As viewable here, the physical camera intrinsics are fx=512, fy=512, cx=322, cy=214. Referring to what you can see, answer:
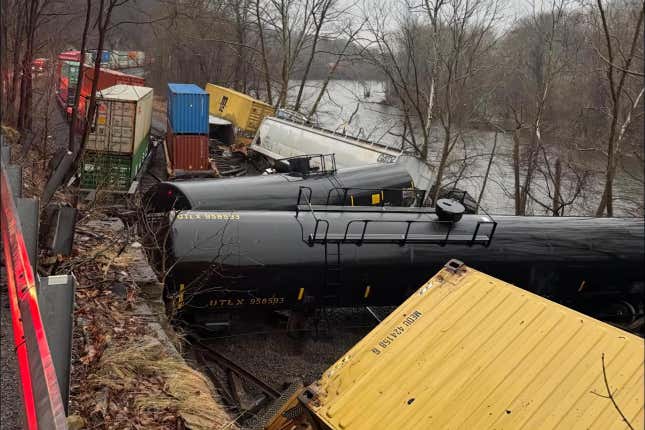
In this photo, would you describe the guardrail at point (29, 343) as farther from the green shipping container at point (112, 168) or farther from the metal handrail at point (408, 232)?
the green shipping container at point (112, 168)

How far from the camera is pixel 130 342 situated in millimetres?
5516

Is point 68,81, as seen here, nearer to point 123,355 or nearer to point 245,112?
point 245,112

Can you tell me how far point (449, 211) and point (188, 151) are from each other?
13.8 metres

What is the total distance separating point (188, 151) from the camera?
68.4ft

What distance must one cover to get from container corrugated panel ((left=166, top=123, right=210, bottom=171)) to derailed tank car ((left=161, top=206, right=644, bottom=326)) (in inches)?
475

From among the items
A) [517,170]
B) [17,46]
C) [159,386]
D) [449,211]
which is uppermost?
[17,46]

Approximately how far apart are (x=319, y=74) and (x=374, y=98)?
6737 mm

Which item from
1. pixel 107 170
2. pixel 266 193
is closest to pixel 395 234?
pixel 266 193

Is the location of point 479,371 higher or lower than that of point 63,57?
lower

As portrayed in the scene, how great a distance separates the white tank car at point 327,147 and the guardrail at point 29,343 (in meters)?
14.2

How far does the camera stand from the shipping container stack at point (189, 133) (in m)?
20.8

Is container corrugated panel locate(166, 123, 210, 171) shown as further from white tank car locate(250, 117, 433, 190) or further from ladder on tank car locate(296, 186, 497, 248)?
ladder on tank car locate(296, 186, 497, 248)

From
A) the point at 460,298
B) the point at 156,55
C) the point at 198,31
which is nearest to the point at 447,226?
the point at 460,298

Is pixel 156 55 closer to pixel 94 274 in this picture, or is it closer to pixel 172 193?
pixel 172 193
